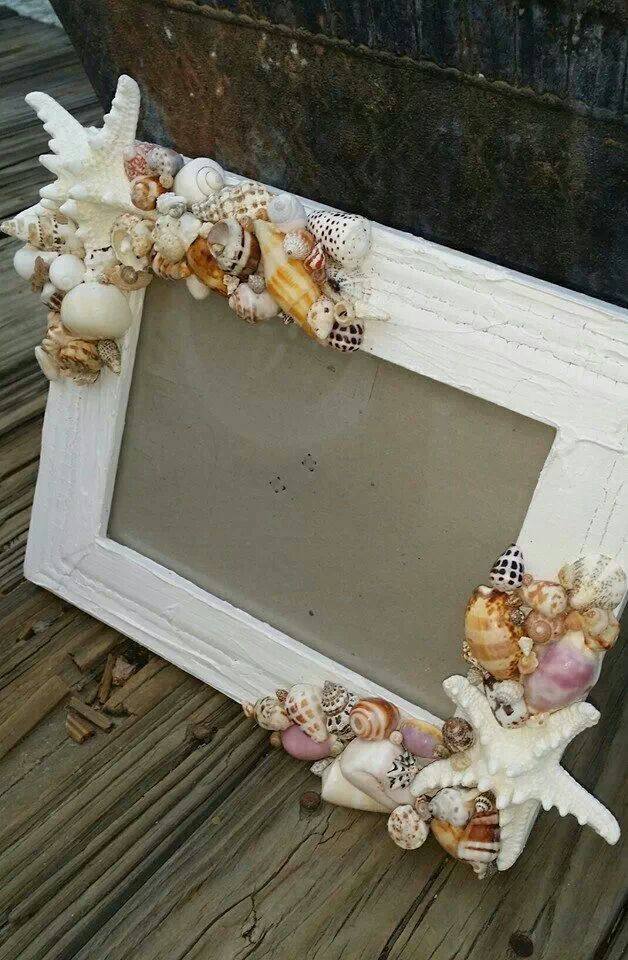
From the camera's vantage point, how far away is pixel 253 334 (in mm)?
1201

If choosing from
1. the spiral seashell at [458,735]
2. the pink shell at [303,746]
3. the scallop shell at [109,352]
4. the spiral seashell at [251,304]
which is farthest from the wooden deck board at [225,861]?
the spiral seashell at [251,304]

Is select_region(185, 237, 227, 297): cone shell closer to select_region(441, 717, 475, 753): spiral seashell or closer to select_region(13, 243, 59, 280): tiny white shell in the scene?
select_region(13, 243, 59, 280): tiny white shell

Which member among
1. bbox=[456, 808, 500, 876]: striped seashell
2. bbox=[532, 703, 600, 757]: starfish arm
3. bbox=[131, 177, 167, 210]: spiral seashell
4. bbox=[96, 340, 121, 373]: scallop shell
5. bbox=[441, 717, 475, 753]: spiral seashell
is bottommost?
bbox=[456, 808, 500, 876]: striped seashell

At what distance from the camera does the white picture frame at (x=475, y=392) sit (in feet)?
3.23

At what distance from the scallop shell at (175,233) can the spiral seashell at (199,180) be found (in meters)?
0.02

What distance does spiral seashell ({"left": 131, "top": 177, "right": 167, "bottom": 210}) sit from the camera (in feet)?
3.87

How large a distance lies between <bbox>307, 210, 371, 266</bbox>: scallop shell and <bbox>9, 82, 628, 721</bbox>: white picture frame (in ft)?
0.07

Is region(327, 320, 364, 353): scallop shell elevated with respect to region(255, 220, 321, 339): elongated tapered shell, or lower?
lower

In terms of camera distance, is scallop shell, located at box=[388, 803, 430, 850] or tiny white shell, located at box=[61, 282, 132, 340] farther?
tiny white shell, located at box=[61, 282, 132, 340]

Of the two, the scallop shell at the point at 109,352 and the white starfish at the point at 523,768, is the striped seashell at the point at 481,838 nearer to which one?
the white starfish at the point at 523,768

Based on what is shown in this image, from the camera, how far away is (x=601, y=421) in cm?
98

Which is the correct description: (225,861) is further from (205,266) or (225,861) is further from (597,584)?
(205,266)

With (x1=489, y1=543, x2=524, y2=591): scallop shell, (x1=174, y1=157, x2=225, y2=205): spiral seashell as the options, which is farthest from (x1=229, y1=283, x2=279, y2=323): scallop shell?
(x1=489, y1=543, x2=524, y2=591): scallop shell

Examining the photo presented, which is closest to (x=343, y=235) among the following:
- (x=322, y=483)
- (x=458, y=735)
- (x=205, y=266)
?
(x=205, y=266)
